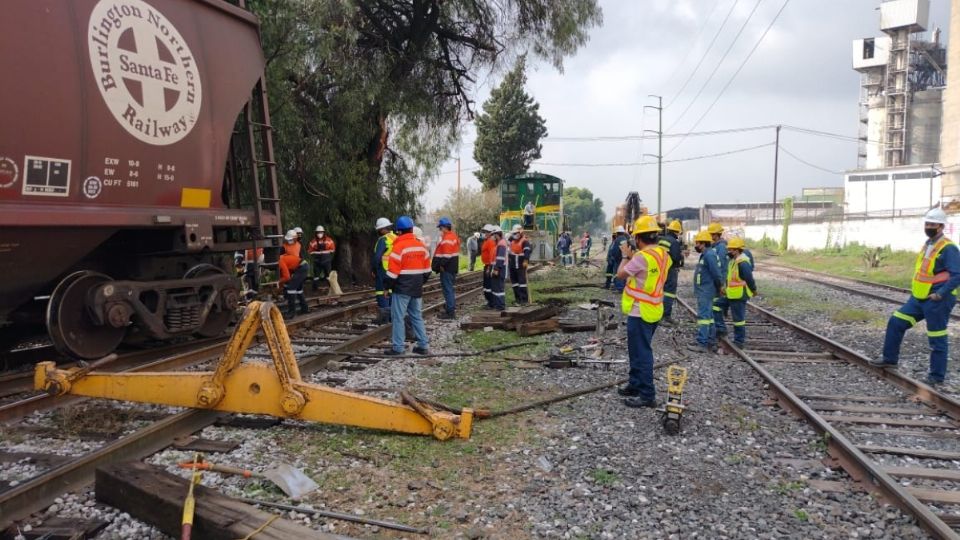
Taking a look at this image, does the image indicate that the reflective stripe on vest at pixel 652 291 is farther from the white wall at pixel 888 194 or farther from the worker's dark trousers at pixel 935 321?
the white wall at pixel 888 194

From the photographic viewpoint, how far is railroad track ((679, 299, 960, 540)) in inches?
155

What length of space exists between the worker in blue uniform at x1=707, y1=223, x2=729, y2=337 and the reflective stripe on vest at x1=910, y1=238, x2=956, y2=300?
2.47 metres

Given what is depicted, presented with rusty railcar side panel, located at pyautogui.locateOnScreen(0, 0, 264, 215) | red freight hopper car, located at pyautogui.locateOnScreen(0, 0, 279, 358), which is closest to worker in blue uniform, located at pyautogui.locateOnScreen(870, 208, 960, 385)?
red freight hopper car, located at pyautogui.locateOnScreen(0, 0, 279, 358)

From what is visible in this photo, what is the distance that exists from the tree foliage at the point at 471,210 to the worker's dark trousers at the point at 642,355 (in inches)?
1490

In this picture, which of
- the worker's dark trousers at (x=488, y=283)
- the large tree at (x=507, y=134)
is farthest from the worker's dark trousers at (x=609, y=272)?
the large tree at (x=507, y=134)

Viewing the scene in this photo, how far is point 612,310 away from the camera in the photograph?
11.8m

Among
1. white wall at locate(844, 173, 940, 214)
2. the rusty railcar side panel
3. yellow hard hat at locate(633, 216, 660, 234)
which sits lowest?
yellow hard hat at locate(633, 216, 660, 234)

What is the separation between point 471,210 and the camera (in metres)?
45.2

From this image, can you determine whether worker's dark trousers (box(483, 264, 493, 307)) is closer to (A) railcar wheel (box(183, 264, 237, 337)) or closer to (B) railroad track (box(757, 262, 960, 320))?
(A) railcar wheel (box(183, 264, 237, 337))

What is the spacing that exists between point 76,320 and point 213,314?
6.01ft

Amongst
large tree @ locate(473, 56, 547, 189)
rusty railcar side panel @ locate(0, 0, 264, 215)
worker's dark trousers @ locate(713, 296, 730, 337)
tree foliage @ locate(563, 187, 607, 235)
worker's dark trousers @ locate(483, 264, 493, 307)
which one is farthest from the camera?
tree foliage @ locate(563, 187, 607, 235)

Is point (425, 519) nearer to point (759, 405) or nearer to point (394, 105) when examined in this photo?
point (759, 405)

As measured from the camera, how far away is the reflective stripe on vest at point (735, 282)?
8.97m

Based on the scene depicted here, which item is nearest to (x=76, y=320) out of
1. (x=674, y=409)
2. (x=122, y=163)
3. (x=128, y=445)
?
(x=122, y=163)
